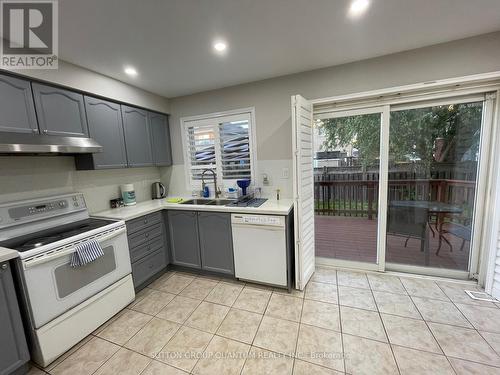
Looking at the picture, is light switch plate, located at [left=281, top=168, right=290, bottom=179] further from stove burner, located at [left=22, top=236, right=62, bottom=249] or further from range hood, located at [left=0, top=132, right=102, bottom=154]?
stove burner, located at [left=22, top=236, right=62, bottom=249]

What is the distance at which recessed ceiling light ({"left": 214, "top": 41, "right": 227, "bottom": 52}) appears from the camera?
5.80 ft

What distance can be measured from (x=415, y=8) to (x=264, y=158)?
1808mm

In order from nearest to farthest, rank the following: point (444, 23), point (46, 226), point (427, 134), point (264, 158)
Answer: point (444, 23) < point (46, 226) < point (427, 134) < point (264, 158)

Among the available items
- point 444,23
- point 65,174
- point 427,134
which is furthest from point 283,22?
point 65,174

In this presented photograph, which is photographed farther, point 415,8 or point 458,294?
point 458,294

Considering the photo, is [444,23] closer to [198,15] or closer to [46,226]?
[198,15]

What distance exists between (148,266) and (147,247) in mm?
224

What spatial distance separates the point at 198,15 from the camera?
1.42 metres

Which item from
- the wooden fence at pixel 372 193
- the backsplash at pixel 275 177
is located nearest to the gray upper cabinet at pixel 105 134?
the backsplash at pixel 275 177

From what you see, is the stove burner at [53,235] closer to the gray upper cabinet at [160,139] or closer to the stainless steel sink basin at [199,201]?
the stainless steel sink basin at [199,201]

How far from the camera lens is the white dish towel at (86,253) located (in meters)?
1.62

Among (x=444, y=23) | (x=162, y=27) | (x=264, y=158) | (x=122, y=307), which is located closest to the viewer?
(x=162, y=27)

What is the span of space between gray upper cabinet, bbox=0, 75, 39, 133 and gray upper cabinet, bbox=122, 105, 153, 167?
0.85m

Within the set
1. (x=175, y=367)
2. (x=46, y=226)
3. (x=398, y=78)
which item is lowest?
(x=175, y=367)
